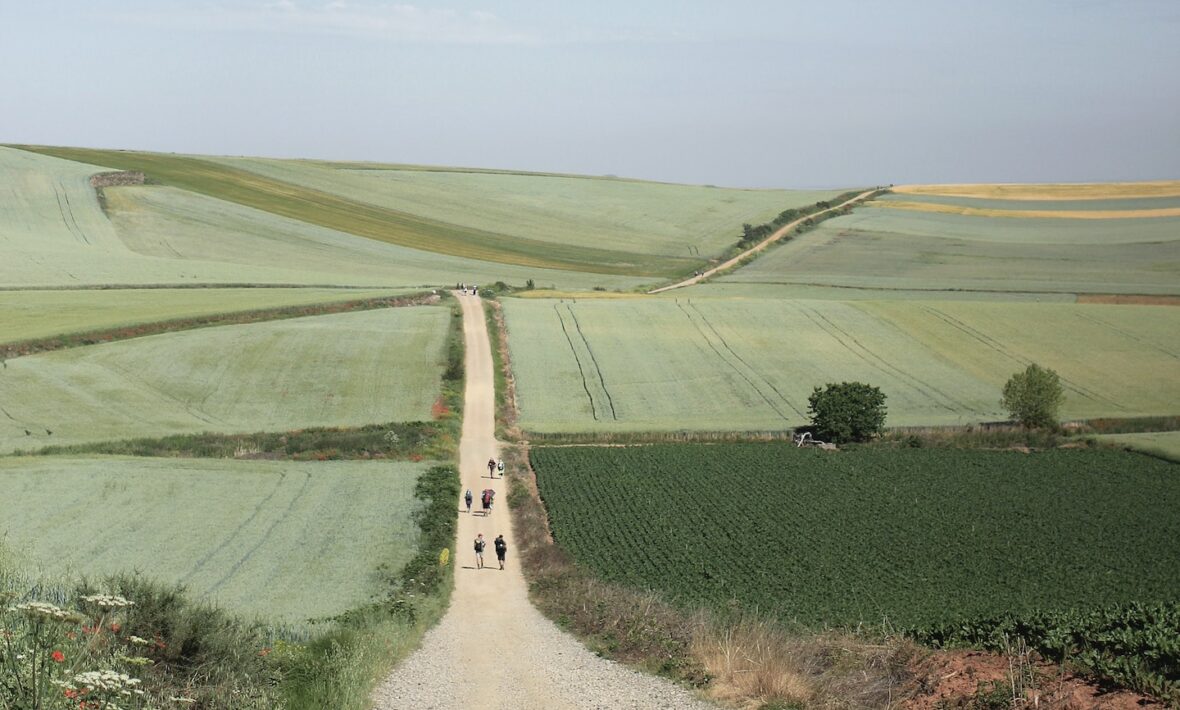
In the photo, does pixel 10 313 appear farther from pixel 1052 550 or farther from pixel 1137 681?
pixel 1137 681

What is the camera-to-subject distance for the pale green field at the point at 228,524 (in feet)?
99.6

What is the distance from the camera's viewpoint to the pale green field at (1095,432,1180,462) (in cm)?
5078

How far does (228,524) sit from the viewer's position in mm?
36625

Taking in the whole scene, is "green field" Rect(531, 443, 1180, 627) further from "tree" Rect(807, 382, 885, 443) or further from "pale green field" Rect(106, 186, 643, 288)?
"pale green field" Rect(106, 186, 643, 288)

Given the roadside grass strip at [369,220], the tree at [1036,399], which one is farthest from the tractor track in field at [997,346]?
the roadside grass strip at [369,220]

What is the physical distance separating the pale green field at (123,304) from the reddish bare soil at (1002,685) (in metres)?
55.2

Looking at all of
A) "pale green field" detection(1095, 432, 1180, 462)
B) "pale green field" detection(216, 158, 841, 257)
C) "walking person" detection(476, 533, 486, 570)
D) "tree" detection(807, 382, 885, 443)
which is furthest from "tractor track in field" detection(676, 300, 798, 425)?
"pale green field" detection(216, 158, 841, 257)

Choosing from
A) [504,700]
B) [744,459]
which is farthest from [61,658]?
[744,459]

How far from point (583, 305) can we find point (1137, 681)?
6588 cm

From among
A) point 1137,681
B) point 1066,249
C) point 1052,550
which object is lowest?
point 1052,550

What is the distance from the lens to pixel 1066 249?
371 ft

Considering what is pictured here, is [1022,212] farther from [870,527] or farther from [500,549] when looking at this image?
[500,549]

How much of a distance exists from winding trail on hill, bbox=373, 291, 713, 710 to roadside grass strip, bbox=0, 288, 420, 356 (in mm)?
37295

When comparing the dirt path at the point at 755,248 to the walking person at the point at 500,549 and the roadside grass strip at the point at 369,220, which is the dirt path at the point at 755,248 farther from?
the walking person at the point at 500,549
